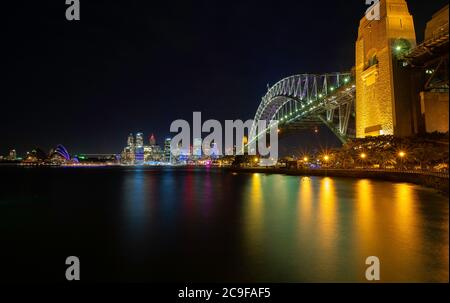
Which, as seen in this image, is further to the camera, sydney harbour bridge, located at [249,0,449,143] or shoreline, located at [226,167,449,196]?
sydney harbour bridge, located at [249,0,449,143]

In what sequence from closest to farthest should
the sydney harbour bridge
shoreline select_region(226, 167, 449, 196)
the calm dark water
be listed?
the calm dark water → shoreline select_region(226, 167, 449, 196) → the sydney harbour bridge

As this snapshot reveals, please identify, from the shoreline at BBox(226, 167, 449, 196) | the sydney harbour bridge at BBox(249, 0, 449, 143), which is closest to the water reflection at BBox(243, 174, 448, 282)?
the shoreline at BBox(226, 167, 449, 196)

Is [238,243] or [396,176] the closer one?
[238,243]

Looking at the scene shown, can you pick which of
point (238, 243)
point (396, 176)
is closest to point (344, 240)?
point (238, 243)

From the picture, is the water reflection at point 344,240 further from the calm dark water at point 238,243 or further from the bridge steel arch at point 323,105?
the bridge steel arch at point 323,105

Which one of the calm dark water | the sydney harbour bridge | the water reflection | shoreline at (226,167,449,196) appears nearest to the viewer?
the water reflection

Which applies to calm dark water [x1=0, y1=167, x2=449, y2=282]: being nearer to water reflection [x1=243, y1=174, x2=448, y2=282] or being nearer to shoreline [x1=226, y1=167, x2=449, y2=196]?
water reflection [x1=243, y1=174, x2=448, y2=282]

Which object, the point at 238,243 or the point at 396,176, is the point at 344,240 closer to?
the point at 238,243

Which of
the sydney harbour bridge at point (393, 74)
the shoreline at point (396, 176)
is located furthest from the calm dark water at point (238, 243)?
the sydney harbour bridge at point (393, 74)

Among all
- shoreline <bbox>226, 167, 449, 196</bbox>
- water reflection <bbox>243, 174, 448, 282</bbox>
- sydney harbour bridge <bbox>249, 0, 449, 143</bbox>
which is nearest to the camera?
water reflection <bbox>243, 174, 448, 282</bbox>

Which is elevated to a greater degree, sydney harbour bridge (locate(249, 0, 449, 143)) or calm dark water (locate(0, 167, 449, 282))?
sydney harbour bridge (locate(249, 0, 449, 143))

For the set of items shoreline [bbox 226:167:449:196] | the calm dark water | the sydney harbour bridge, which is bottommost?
the calm dark water

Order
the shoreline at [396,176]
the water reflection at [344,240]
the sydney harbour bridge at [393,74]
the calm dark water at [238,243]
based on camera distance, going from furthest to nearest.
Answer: the sydney harbour bridge at [393,74]
the shoreline at [396,176]
the calm dark water at [238,243]
the water reflection at [344,240]
